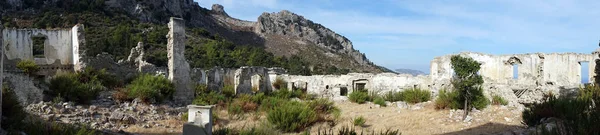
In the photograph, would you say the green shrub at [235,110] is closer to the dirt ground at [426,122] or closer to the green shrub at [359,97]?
the dirt ground at [426,122]

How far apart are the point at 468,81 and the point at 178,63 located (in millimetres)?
8828

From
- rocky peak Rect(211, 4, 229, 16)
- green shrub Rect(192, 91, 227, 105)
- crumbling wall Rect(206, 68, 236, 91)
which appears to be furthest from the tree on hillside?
rocky peak Rect(211, 4, 229, 16)

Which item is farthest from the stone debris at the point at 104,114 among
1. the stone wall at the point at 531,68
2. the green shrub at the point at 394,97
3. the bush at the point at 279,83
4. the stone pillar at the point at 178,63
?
the stone wall at the point at 531,68

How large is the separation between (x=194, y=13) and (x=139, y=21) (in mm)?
17591

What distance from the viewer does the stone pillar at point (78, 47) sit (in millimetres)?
15512

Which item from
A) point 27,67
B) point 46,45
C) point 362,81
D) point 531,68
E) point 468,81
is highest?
point 46,45

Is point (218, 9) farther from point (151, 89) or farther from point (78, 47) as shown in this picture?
point (151, 89)

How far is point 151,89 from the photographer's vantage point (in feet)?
44.2

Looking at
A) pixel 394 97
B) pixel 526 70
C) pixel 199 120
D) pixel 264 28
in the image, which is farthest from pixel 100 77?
pixel 264 28

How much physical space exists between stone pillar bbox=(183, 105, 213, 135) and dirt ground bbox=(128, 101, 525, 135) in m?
2.18

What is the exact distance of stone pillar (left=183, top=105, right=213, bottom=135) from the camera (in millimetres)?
7578

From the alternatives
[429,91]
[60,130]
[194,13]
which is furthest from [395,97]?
[194,13]

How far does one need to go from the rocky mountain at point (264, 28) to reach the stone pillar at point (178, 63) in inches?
1051

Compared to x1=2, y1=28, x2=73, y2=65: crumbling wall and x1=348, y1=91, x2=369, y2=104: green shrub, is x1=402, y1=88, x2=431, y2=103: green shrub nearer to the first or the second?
x1=348, y1=91, x2=369, y2=104: green shrub
